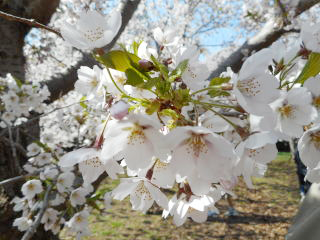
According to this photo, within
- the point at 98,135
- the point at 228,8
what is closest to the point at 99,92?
the point at 98,135

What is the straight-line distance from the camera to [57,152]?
2.27 meters

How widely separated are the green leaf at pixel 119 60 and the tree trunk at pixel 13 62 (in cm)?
171

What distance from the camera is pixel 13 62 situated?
2.37m

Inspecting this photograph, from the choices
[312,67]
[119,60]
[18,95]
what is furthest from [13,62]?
[312,67]

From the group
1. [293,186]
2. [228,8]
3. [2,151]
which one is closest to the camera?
[2,151]

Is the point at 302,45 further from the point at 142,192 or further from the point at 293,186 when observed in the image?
the point at 293,186

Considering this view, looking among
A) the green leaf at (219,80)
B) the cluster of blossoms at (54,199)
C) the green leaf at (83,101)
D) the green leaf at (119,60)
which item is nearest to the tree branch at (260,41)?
the green leaf at (83,101)

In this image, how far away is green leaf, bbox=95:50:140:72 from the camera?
1.84 ft

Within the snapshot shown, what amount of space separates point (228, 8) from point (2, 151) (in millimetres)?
7987

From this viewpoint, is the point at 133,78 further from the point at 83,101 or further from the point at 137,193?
the point at 83,101

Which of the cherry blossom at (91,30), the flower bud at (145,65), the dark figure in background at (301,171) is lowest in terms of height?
the dark figure in background at (301,171)

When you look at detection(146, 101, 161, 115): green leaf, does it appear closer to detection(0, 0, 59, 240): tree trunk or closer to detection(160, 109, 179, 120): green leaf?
detection(160, 109, 179, 120): green leaf

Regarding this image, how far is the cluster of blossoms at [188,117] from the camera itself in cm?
54

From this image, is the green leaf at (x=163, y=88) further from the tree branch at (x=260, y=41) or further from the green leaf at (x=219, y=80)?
the tree branch at (x=260, y=41)
